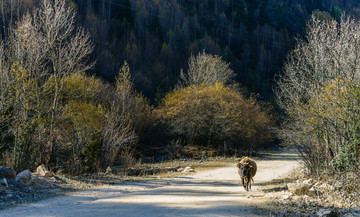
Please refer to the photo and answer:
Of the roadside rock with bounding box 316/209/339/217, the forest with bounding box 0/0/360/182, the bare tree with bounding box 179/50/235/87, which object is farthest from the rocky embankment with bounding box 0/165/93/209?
the bare tree with bounding box 179/50/235/87

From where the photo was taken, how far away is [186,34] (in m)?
79.1

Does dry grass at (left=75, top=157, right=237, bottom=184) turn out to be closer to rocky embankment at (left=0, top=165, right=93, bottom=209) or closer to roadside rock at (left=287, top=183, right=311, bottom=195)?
rocky embankment at (left=0, top=165, right=93, bottom=209)

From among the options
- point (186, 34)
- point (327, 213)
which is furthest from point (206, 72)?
point (186, 34)

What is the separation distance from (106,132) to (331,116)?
1116 centimetres

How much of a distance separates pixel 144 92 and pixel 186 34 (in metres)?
32.6

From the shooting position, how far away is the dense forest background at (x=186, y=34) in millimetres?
58947

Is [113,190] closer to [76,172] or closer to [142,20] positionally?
[76,172]

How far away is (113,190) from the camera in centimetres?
1291

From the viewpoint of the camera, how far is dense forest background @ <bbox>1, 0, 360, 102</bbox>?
58.9 m

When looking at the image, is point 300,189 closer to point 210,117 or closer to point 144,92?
point 210,117

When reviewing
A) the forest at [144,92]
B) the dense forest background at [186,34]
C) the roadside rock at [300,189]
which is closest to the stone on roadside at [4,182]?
the forest at [144,92]

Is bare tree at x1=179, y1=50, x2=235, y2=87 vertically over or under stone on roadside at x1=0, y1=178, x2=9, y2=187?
over

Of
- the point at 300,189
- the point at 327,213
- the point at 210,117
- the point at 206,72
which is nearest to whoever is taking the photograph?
the point at 327,213

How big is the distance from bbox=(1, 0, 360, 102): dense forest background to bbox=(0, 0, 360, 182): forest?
0.36 metres
